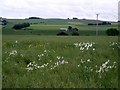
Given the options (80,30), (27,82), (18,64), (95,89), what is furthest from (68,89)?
(80,30)

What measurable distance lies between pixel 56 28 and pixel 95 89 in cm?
6010

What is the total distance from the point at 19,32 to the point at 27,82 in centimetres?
4922

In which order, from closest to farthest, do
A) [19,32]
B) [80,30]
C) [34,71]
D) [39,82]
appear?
[39,82]
[34,71]
[19,32]
[80,30]

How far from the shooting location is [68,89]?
6.83 meters

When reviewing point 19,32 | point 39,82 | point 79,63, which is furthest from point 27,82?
point 19,32

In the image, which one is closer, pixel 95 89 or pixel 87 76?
pixel 95 89

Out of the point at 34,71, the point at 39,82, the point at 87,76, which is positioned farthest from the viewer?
the point at 34,71

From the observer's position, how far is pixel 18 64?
993cm

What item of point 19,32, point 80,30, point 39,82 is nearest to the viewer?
point 39,82

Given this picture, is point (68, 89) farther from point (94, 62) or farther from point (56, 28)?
point (56, 28)

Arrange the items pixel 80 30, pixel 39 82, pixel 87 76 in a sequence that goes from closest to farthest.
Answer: pixel 39 82
pixel 87 76
pixel 80 30

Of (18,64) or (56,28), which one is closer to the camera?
(18,64)

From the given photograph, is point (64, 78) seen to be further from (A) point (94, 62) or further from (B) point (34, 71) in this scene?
(A) point (94, 62)

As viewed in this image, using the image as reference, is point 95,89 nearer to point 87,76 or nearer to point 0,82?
point 87,76
